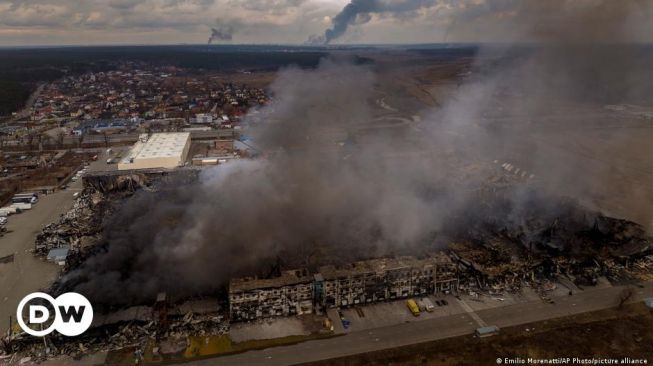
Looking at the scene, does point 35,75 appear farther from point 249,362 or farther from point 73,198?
point 249,362

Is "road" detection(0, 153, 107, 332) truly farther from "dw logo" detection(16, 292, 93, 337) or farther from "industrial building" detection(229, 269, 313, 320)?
"industrial building" detection(229, 269, 313, 320)

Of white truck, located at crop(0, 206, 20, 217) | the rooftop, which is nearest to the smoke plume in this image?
the rooftop

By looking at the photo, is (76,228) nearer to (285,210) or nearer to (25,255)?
(25,255)

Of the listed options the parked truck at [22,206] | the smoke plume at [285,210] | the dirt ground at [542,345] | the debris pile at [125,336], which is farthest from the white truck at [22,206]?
the dirt ground at [542,345]

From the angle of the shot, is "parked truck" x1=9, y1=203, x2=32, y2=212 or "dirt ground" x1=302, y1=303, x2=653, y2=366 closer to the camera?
"dirt ground" x1=302, y1=303, x2=653, y2=366

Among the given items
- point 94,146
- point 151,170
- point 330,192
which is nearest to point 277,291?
point 330,192

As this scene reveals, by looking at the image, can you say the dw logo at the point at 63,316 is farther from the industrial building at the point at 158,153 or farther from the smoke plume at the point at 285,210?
the industrial building at the point at 158,153

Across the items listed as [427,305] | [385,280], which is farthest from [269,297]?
[427,305]
